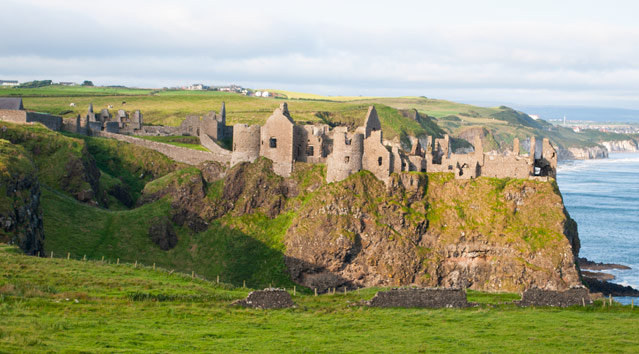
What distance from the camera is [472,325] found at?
3791 cm

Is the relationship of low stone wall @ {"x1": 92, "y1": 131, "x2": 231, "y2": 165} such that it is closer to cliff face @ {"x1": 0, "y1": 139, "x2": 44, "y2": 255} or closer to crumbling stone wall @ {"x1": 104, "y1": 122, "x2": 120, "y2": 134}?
crumbling stone wall @ {"x1": 104, "y1": 122, "x2": 120, "y2": 134}

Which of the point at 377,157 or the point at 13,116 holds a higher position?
the point at 13,116

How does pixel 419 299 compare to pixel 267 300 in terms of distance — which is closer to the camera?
pixel 267 300

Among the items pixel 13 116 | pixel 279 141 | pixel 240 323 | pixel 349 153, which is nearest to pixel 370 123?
pixel 349 153

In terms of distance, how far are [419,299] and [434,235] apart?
34576mm

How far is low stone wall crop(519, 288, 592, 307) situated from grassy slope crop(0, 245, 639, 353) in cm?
93

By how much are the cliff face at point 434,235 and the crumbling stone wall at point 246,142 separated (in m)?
10.4

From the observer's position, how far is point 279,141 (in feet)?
280

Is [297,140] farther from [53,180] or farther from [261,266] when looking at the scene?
[53,180]

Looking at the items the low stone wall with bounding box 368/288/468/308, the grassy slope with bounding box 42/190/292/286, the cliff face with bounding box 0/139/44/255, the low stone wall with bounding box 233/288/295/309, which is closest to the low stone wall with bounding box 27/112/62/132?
the grassy slope with bounding box 42/190/292/286

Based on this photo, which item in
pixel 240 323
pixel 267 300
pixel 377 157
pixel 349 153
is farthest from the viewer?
pixel 377 157

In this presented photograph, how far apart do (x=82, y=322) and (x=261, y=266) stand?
148 feet

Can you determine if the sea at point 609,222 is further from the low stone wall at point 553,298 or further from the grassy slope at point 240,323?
the grassy slope at point 240,323

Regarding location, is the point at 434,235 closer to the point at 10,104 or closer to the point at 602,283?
the point at 602,283
